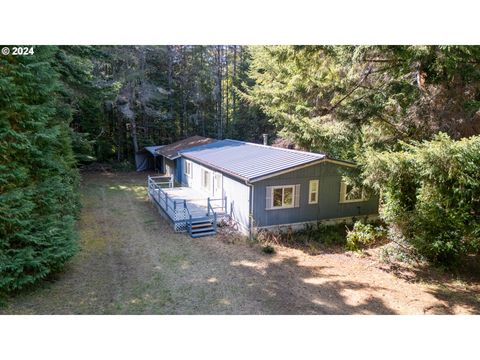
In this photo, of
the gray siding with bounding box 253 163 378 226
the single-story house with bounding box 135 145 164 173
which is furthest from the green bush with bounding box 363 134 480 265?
the single-story house with bounding box 135 145 164 173

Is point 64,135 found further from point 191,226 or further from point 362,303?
point 362,303

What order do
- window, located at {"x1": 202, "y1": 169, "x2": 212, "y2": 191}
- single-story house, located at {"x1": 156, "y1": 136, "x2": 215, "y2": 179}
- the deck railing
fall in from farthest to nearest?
single-story house, located at {"x1": 156, "y1": 136, "x2": 215, "y2": 179} < window, located at {"x1": 202, "y1": 169, "x2": 212, "y2": 191} < the deck railing

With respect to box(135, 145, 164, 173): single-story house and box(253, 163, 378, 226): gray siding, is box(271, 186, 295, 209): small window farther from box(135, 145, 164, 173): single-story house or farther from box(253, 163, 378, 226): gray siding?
box(135, 145, 164, 173): single-story house

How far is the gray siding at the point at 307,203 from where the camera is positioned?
11484 mm

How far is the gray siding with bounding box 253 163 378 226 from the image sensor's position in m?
11.5

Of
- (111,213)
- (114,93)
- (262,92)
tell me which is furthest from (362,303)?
(262,92)

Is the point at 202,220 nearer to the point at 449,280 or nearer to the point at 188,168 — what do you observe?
the point at 188,168

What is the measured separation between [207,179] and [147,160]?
1342 cm

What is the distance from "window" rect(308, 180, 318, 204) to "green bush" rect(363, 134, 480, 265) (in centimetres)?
312

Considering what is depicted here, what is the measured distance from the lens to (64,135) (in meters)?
10.8

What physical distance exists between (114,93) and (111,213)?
18.9 feet

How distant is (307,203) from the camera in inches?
480

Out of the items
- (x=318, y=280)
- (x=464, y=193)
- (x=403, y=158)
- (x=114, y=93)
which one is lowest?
(x=318, y=280)

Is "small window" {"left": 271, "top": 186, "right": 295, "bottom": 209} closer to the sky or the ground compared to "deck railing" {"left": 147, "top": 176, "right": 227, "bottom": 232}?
closer to the sky
